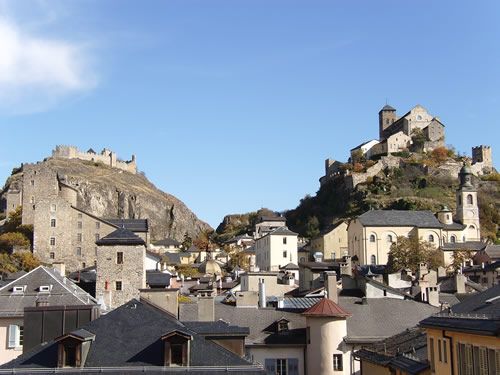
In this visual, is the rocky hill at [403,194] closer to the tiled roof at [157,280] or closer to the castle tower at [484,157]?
the castle tower at [484,157]

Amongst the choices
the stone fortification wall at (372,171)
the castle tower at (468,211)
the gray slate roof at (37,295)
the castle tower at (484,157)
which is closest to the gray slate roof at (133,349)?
the gray slate roof at (37,295)

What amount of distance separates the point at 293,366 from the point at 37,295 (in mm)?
12446

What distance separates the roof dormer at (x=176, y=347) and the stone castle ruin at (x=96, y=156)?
172 metres

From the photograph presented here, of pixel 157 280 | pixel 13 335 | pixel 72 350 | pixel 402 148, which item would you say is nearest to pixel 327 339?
pixel 13 335

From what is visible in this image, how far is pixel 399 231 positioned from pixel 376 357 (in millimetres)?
82092

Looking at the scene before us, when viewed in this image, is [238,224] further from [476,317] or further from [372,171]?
[476,317]

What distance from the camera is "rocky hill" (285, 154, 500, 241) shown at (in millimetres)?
125562

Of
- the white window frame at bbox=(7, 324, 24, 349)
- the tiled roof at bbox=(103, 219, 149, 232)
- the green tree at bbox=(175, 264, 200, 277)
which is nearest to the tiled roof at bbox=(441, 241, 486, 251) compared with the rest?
the green tree at bbox=(175, 264, 200, 277)

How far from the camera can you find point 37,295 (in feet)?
116

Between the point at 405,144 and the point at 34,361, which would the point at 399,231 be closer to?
the point at 405,144

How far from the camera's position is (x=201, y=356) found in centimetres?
2125

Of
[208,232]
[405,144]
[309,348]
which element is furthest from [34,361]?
[208,232]

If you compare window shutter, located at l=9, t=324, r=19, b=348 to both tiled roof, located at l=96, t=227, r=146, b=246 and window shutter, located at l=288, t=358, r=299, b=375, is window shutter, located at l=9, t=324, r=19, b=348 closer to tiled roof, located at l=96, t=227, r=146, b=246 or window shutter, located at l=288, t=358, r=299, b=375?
tiled roof, located at l=96, t=227, r=146, b=246

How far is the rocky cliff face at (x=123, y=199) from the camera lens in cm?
16800
